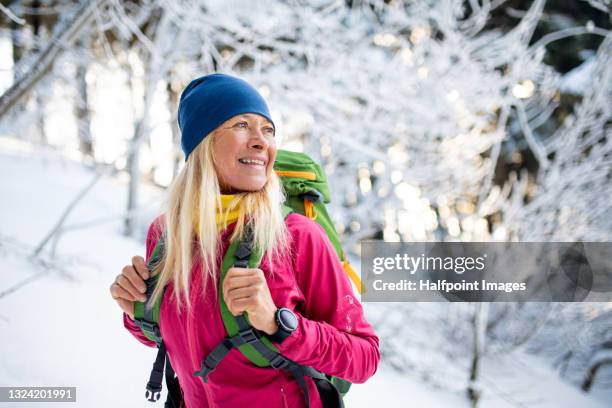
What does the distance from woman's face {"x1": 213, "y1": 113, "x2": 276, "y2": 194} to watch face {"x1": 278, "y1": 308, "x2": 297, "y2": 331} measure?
0.35m

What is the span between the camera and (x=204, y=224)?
1.14m

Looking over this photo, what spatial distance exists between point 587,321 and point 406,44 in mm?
3579

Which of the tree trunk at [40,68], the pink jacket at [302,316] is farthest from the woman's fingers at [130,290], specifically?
the tree trunk at [40,68]

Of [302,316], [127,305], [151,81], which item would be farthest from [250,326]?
[151,81]

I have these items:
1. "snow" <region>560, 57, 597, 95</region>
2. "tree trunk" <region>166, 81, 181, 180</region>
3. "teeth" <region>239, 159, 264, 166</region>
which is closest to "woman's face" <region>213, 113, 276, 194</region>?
"teeth" <region>239, 159, 264, 166</region>

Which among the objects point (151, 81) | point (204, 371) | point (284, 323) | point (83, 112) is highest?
point (83, 112)

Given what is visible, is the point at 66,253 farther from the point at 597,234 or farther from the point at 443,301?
the point at 597,234

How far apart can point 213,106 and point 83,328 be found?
2253mm

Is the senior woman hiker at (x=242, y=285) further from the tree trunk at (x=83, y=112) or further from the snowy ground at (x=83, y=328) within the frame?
the tree trunk at (x=83, y=112)

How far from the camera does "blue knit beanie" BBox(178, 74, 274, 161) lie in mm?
1215

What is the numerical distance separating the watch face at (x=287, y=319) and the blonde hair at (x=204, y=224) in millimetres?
130

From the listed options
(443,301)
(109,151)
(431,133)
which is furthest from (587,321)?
(109,151)

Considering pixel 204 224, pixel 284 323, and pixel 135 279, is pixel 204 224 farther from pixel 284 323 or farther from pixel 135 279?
pixel 284 323

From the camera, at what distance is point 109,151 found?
543 cm
